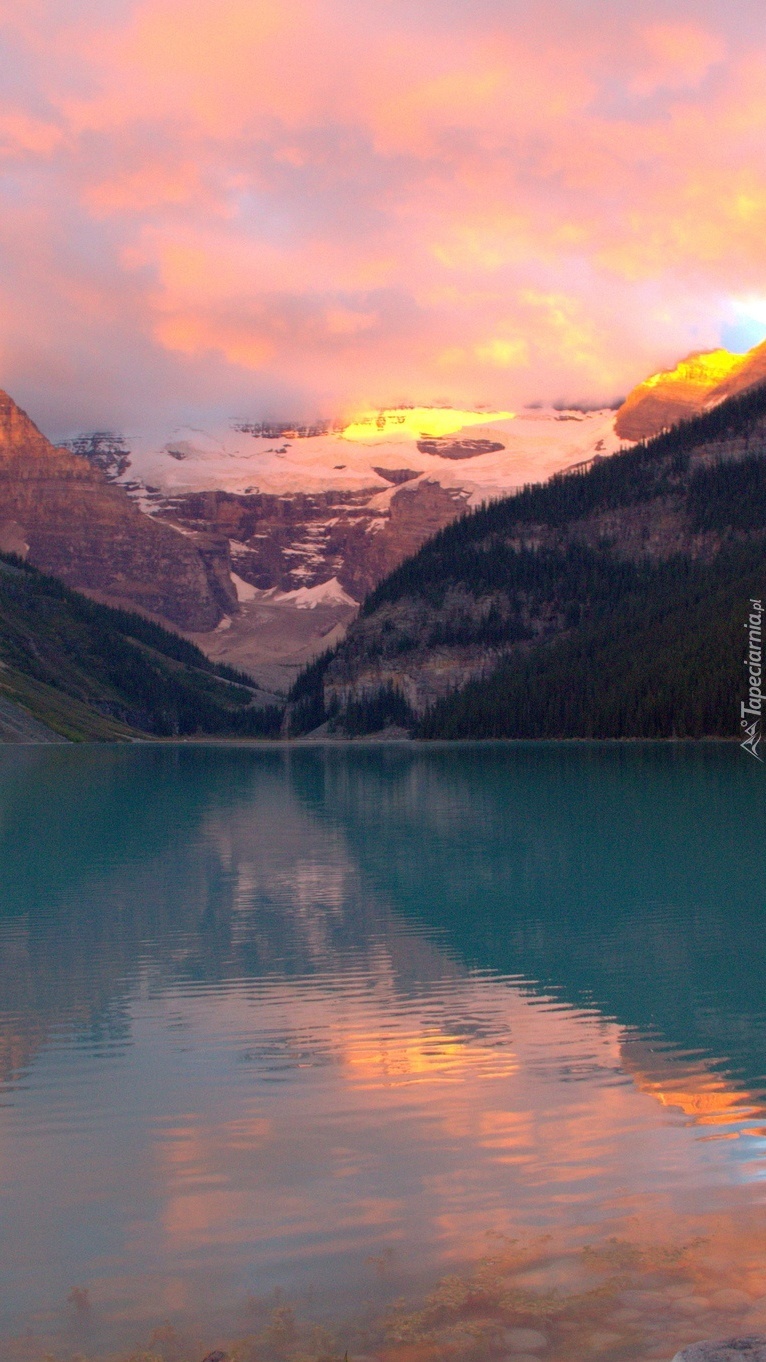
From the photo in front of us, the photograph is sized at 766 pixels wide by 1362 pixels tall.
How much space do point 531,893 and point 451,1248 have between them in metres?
30.9

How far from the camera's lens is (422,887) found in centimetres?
4625

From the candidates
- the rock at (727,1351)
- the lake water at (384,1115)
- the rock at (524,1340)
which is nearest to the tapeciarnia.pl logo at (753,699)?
the lake water at (384,1115)

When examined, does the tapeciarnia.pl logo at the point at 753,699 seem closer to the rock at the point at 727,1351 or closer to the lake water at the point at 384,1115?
the lake water at the point at 384,1115

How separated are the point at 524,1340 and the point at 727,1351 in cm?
221

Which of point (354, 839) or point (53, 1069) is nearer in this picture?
point (53, 1069)

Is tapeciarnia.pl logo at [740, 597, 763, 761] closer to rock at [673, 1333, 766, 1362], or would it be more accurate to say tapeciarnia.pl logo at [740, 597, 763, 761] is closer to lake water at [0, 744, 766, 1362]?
lake water at [0, 744, 766, 1362]

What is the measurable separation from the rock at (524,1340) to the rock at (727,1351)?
5.77 feet

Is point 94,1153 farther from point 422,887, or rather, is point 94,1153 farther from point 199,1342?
point 422,887

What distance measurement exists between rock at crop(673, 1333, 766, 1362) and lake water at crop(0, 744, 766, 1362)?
44.7 inches

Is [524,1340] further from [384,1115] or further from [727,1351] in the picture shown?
[384,1115]

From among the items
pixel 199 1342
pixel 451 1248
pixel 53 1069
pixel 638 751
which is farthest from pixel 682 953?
pixel 638 751

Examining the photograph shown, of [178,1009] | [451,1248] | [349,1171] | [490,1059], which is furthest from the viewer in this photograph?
[178,1009]

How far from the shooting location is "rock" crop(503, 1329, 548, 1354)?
11523 millimetres

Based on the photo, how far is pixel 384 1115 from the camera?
18.5 metres
